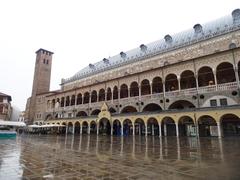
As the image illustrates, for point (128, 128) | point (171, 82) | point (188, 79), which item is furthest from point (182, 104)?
point (128, 128)

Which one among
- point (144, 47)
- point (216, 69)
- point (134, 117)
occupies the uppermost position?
point (144, 47)

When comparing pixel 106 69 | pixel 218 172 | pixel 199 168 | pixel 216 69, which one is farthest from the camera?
pixel 106 69

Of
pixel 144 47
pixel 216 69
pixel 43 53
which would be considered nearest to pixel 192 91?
pixel 216 69

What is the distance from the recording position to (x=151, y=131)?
27594 mm

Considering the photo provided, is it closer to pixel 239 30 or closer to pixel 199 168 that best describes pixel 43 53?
pixel 239 30

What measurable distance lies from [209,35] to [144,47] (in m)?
12.7

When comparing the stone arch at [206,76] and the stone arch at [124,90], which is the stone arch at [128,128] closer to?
the stone arch at [124,90]

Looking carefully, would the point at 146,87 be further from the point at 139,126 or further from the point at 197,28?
the point at 197,28

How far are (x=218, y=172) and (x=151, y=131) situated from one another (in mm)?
22333

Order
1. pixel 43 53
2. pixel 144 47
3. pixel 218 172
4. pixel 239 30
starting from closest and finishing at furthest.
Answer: pixel 218 172, pixel 239 30, pixel 144 47, pixel 43 53

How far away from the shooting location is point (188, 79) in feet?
88.7

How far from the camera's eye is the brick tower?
55.0 meters

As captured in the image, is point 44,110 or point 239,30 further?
point 44,110

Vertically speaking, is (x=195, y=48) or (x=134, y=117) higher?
(x=195, y=48)
